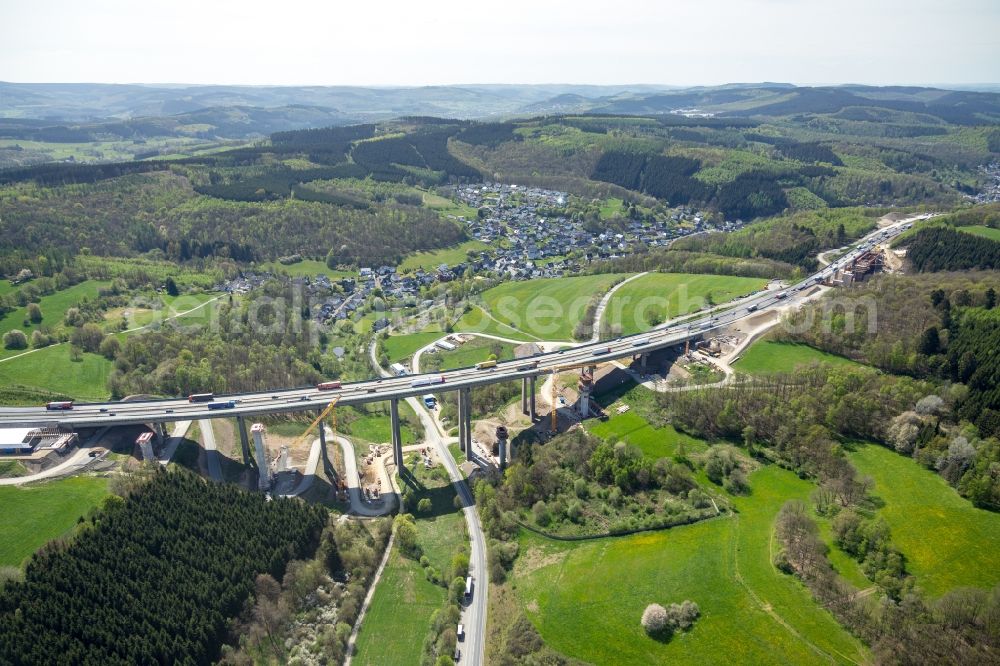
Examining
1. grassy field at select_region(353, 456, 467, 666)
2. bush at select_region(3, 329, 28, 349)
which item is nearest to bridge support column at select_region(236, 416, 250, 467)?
grassy field at select_region(353, 456, 467, 666)

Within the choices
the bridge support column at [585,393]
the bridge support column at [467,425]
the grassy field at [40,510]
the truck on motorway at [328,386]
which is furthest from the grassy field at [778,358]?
the grassy field at [40,510]

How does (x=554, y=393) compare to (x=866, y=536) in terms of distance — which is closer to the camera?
(x=866, y=536)

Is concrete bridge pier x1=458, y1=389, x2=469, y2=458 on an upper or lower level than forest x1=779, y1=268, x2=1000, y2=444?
lower

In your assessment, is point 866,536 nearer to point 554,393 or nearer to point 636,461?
point 636,461

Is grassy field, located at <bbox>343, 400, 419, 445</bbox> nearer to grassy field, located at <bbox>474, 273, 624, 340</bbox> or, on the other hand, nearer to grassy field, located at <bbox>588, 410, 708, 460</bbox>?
grassy field, located at <bbox>588, 410, 708, 460</bbox>

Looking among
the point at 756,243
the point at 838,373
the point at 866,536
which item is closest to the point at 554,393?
the point at 838,373

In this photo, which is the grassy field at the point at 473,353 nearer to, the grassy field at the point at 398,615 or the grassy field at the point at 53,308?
the grassy field at the point at 398,615
